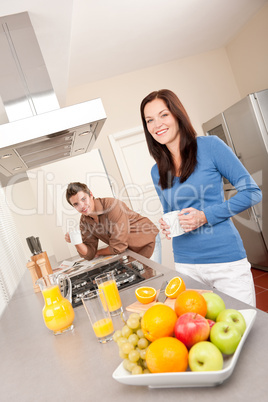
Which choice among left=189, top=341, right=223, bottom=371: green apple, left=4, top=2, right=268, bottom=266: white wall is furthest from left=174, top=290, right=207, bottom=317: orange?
left=4, top=2, right=268, bottom=266: white wall

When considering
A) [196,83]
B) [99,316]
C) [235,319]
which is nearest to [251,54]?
[196,83]

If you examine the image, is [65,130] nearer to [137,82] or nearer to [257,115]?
[257,115]

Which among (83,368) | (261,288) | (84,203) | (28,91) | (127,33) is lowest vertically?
(261,288)

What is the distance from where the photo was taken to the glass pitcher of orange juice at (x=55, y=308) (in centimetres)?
132

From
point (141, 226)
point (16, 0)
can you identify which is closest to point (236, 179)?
point (16, 0)

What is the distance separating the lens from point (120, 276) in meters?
1.79

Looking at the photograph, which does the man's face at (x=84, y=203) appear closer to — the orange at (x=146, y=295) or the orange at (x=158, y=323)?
the orange at (x=146, y=295)

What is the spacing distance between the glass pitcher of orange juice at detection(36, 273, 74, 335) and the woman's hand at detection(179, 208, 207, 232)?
1.74 ft

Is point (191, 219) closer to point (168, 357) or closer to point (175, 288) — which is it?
point (175, 288)

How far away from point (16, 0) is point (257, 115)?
2899 millimetres

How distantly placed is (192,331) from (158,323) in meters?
0.08

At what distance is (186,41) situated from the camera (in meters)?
4.37

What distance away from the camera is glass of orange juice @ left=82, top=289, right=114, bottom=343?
1134mm

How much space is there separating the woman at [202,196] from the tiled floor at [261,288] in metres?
1.79
